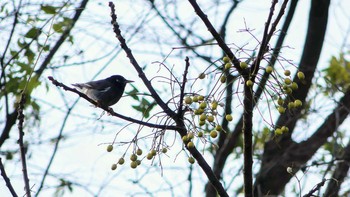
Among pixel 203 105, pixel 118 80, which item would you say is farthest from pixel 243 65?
pixel 118 80

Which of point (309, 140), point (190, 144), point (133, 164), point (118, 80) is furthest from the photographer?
point (309, 140)

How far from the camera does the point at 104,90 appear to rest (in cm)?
705

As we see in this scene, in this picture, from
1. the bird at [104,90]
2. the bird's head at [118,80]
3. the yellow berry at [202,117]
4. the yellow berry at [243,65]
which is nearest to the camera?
the yellow berry at [243,65]

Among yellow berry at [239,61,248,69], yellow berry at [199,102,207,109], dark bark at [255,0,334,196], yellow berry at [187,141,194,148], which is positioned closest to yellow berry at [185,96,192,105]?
yellow berry at [199,102,207,109]

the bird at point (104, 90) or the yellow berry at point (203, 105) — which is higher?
the bird at point (104, 90)

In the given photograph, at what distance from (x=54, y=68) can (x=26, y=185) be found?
3.99 meters

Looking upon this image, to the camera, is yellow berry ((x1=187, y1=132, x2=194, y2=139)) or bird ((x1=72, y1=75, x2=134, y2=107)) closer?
yellow berry ((x1=187, y1=132, x2=194, y2=139))

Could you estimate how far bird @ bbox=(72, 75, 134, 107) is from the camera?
7.00 m

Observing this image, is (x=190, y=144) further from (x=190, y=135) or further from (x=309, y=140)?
(x=309, y=140)

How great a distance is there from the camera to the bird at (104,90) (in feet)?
23.0

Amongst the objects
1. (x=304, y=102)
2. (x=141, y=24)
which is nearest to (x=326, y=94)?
(x=304, y=102)

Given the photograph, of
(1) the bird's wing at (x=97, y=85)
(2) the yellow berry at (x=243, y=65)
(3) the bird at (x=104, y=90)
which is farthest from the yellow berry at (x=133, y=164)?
(1) the bird's wing at (x=97, y=85)

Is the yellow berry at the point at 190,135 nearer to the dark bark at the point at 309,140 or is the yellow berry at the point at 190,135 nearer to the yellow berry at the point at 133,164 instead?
the yellow berry at the point at 133,164

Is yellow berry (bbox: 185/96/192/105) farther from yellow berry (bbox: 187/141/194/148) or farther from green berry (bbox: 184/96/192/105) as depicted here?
yellow berry (bbox: 187/141/194/148)
